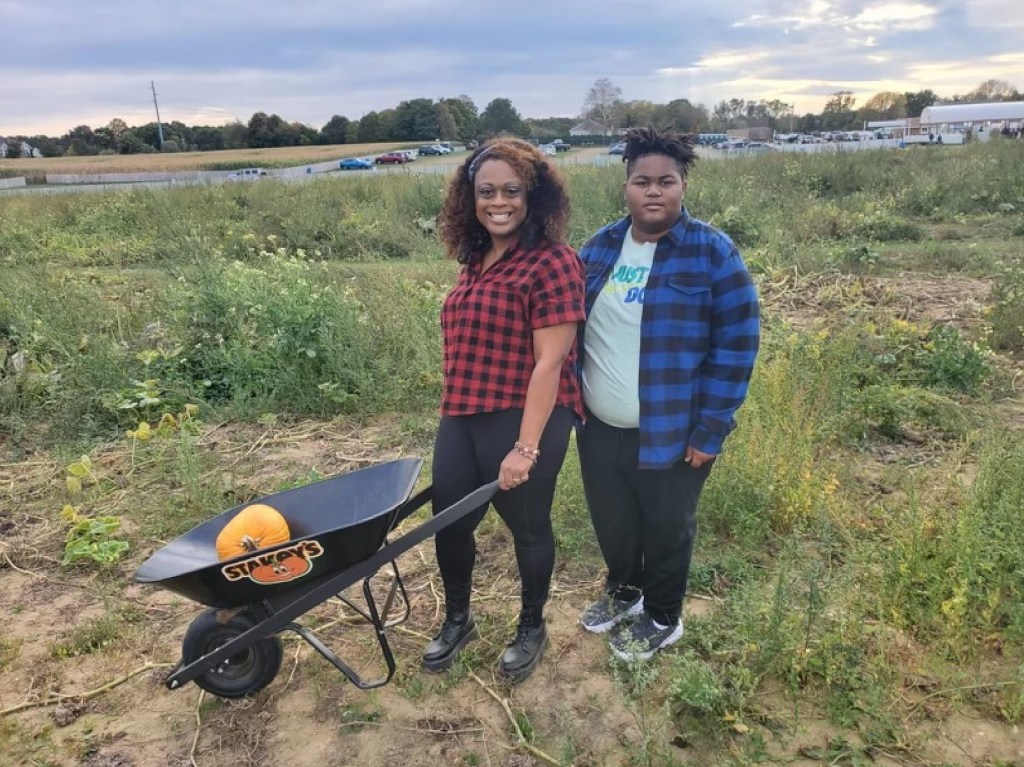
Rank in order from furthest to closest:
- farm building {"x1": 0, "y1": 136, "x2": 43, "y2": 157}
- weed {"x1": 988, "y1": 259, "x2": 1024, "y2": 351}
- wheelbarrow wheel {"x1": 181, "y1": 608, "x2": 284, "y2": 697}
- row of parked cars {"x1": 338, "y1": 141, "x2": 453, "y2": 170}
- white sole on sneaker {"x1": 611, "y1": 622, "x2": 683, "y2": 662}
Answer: farm building {"x1": 0, "y1": 136, "x2": 43, "y2": 157} < row of parked cars {"x1": 338, "y1": 141, "x2": 453, "y2": 170} < weed {"x1": 988, "y1": 259, "x2": 1024, "y2": 351} < white sole on sneaker {"x1": 611, "y1": 622, "x2": 683, "y2": 662} < wheelbarrow wheel {"x1": 181, "y1": 608, "x2": 284, "y2": 697}

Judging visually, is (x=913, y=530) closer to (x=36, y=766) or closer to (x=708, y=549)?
(x=708, y=549)

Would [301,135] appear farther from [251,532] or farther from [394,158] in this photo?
[251,532]

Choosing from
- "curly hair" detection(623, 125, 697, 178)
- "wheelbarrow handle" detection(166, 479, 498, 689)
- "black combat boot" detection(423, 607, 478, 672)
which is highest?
"curly hair" detection(623, 125, 697, 178)

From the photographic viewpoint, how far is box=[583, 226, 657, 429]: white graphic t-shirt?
222cm

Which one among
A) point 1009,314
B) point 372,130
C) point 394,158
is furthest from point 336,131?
point 1009,314

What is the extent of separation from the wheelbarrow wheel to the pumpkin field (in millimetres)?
123

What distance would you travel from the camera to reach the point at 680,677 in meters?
2.31

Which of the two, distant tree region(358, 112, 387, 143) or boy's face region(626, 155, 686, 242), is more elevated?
distant tree region(358, 112, 387, 143)

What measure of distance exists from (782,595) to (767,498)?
1009 millimetres

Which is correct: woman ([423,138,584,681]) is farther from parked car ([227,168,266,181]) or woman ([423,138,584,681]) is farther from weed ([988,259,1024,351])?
parked car ([227,168,266,181])

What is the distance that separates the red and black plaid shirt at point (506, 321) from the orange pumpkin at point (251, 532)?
70cm

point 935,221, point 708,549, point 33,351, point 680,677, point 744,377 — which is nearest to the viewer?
point 744,377

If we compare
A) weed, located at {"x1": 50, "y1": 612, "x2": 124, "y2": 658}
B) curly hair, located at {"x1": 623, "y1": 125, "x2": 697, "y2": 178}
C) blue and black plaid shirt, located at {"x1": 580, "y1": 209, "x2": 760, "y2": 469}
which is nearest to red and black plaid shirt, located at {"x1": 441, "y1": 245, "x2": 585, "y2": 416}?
blue and black plaid shirt, located at {"x1": 580, "y1": 209, "x2": 760, "y2": 469}

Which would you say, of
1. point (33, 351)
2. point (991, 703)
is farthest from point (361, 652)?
point (33, 351)
